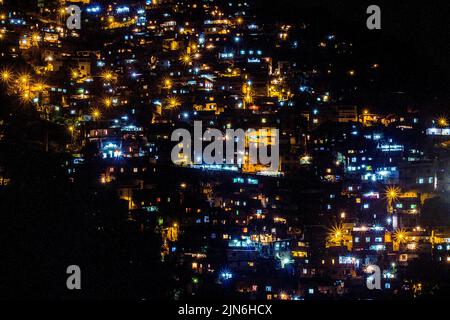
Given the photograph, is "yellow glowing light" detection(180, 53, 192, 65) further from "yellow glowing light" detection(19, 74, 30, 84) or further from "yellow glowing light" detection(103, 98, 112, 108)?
"yellow glowing light" detection(19, 74, 30, 84)

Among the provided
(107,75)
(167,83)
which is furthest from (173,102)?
(107,75)

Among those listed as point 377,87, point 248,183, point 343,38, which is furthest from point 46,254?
point 343,38

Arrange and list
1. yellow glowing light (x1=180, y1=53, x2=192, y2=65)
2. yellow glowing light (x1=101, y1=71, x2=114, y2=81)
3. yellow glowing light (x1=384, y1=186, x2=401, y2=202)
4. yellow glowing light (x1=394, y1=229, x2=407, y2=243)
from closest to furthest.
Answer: yellow glowing light (x1=394, y1=229, x2=407, y2=243), yellow glowing light (x1=384, y1=186, x2=401, y2=202), yellow glowing light (x1=101, y1=71, x2=114, y2=81), yellow glowing light (x1=180, y1=53, x2=192, y2=65)

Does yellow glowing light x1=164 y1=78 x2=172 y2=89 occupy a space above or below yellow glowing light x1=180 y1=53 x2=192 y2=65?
below

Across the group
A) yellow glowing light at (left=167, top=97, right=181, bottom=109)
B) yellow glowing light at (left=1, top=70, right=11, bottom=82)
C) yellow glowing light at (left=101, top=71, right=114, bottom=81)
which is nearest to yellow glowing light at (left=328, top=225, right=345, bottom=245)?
yellow glowing light at (left=167, top=97, right=181, bottom=109)

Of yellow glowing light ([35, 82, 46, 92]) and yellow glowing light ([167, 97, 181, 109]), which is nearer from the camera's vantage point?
yellow glowing light ([35, 82, 46, 92])

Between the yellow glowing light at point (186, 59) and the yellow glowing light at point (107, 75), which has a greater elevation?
the yellow glowing light at point (186, 59)

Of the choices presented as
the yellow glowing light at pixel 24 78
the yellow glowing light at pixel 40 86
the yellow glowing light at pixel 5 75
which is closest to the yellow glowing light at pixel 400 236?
the yellow glowing light at pixel 40 86

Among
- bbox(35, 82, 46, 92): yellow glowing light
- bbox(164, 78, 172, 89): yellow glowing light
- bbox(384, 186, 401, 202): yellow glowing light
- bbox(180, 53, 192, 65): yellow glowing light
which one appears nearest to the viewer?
bbox(384, 186, 401, 202): yellow glowing light

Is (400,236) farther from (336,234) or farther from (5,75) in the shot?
(5,75)

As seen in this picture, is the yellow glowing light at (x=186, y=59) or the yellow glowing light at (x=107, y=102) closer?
the yellow glowing light at (x=107, y=102)

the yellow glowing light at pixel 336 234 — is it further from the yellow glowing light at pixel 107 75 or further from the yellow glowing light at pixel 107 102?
the yellow glowing light at pixel 107 75
